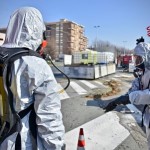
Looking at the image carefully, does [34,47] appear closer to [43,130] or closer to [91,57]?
[43,130]

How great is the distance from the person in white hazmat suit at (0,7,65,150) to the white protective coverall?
1.28 m

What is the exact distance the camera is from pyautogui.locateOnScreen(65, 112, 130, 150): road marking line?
15.1 feet

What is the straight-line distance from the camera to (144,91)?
2781mm

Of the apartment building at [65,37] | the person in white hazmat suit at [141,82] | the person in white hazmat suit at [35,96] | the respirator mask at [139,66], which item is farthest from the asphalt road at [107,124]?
the apartment building at [65,37]

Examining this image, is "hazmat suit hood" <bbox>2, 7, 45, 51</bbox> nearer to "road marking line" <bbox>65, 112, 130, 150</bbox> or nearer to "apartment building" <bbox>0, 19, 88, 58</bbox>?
"road marking line" <bbox>65, 112, 130, 150</bbox>

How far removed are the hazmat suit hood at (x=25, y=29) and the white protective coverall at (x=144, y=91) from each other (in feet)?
4.73

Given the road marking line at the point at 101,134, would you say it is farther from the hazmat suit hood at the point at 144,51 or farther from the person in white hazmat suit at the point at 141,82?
the hazmat suit hood at the point at 144,51

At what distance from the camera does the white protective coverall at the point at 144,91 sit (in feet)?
9.03

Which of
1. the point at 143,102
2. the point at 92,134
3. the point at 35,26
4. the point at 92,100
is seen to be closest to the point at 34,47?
the point at 35,26

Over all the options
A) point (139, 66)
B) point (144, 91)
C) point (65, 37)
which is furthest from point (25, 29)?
point (65, 37)

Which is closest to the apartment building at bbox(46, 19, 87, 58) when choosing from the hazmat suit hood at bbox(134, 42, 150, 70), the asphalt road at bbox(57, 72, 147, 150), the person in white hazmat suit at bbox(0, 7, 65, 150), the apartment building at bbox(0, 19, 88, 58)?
the apartment building at bbox(0, 19, 88, 58)

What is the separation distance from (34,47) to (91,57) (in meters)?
21.1

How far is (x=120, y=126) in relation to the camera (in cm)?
591

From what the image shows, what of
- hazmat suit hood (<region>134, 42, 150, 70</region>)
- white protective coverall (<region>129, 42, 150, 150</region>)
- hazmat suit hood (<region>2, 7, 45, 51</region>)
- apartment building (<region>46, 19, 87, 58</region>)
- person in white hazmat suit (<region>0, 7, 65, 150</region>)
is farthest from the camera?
apartment building (<region>46, 19, 87, 58</region>)
